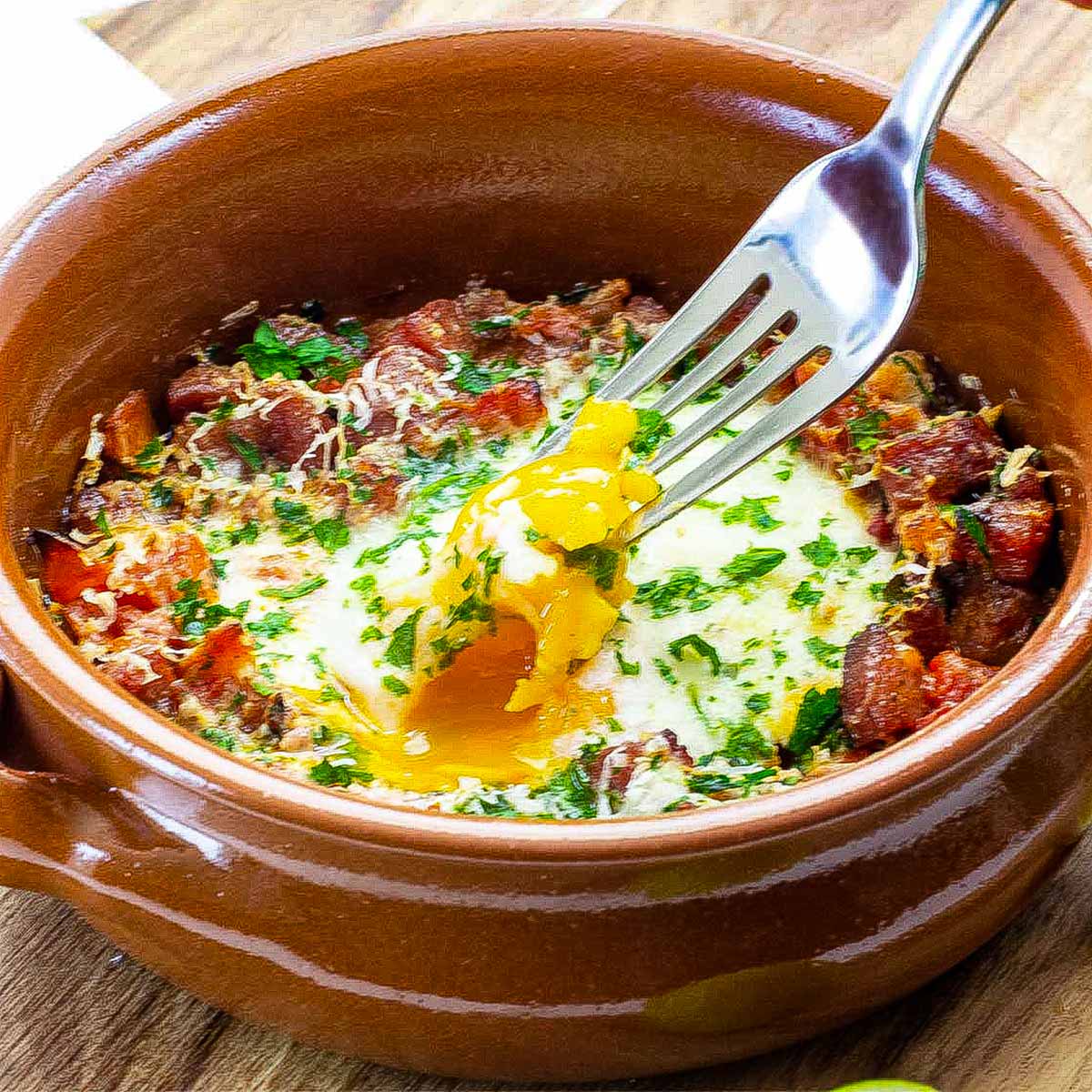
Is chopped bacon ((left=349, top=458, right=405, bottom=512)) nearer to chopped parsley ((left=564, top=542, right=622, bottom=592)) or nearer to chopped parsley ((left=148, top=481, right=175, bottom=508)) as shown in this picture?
chopped parsley ((left=148, top=481, right=175, bottom=508))

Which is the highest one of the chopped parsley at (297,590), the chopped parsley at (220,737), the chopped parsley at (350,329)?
the chopped parsley at (350,329)

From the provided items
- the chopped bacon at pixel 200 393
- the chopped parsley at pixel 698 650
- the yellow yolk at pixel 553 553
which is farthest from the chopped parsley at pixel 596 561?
the chopped bacon at pixel 200 393

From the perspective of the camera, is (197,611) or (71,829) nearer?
(71,829)

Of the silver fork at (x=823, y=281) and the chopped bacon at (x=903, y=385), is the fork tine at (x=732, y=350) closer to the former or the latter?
the silver fork at (x=823, y=281)

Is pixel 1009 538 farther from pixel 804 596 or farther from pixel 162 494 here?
pixel 162 494

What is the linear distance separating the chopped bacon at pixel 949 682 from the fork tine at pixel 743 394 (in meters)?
0.46

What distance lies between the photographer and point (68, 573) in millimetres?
2541

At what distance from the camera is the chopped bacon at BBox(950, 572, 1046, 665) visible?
2455 millimetres

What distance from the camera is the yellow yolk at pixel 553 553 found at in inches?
95.1

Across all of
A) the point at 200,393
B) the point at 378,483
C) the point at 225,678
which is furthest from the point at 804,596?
the point at 200,393

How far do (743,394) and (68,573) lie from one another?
1.02m

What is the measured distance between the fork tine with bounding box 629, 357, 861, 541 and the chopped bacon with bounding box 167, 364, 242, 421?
783mm

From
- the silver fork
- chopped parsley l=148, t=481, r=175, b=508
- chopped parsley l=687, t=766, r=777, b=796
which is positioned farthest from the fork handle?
chopped parsley l=148, t=481, r=175, b=508

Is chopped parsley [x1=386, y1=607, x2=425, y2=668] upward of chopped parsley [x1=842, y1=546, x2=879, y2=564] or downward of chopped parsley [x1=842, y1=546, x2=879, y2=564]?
downward
